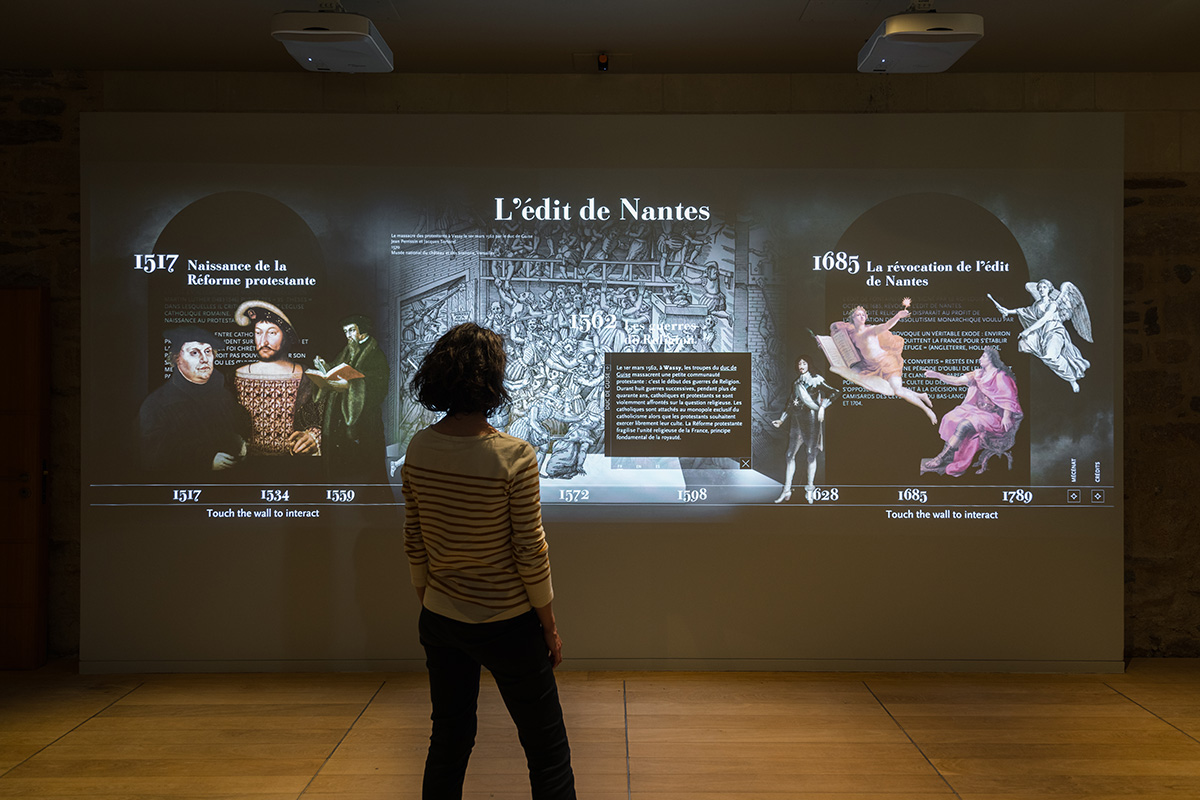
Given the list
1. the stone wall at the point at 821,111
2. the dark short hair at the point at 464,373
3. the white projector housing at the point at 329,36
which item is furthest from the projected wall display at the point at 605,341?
the dark short hair at the point at 464,373

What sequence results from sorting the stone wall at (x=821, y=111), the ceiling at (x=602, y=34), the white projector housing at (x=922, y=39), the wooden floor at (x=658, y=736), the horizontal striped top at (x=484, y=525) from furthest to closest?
the stone wall at (x=821, y=111), the ceiling at (x=602, y=34), the white projector housing at (x=922, y=39), the wooden floor at (x=658, y=736), the horizontal striped top at (x=484, y=525)

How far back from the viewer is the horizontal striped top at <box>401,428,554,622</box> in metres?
2.05

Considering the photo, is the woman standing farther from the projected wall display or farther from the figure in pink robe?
the figure in pink robe

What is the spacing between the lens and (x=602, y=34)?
12.5 feet

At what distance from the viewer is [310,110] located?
4.29 metres

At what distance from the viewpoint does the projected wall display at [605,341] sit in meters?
4.02

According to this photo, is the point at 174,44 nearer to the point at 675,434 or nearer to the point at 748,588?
the point at 675,434

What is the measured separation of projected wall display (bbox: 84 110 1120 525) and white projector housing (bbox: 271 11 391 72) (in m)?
0.57

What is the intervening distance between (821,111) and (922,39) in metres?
0.99

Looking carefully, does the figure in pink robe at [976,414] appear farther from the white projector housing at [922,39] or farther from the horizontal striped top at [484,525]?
the horizontal striped top at [484,525]

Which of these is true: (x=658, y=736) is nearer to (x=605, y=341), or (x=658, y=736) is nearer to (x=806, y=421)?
(x=806, y=421)

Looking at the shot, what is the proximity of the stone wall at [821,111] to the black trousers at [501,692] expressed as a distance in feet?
9.91

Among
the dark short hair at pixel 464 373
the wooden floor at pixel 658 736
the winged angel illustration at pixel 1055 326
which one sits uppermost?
the winged angel illustration at pixel 1055 326

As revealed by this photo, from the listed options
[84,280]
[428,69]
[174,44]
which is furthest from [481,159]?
[84,280]
